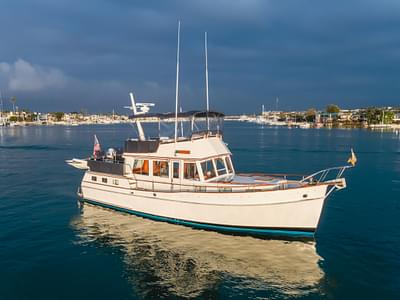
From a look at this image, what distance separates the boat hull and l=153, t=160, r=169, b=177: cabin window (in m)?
1.35

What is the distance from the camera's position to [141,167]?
20188 millimetres

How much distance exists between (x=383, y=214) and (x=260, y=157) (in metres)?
30.8

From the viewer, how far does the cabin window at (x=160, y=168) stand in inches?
752

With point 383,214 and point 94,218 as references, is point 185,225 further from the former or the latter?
point 383,214

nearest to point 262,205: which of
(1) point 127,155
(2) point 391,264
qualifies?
(2) point 391,264

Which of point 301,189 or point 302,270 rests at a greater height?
point 301,189

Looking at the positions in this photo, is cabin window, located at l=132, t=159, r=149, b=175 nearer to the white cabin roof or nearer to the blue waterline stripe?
the white cabin roof

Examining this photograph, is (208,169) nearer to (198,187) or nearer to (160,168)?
(198,187)

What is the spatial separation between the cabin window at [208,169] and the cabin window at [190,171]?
0.52 metres

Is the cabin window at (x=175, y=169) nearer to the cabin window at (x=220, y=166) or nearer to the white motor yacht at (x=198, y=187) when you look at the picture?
the white motor yacht at (x=198, y=187)

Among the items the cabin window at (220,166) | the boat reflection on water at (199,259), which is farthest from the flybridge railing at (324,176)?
the cabin window at (220,166)

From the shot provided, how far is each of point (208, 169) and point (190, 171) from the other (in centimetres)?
119

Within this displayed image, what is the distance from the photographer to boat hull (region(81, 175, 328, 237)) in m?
15.4

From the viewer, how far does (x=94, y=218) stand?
794 inches
